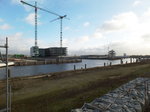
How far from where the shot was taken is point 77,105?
1173 cm

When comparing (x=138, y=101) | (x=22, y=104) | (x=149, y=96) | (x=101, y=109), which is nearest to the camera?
(x=101, y=109)

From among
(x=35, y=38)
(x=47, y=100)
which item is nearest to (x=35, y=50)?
(x=35, y=38)

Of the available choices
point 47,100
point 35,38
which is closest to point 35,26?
point 35,38

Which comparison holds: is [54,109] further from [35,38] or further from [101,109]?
[35,38]

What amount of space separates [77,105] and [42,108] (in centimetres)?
233

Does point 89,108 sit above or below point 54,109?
above

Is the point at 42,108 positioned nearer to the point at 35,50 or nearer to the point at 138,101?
the point at 138,101

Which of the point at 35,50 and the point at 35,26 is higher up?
the point at 35,26

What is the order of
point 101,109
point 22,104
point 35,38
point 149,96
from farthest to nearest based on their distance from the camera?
point 35,38, point 22,104, point 149,96, point 101,109

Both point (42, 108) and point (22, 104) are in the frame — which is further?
point (22, 104)

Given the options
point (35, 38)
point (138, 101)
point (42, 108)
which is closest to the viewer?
point (138, 101)

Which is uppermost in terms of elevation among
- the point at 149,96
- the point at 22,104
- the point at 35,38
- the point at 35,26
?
the point at 35,26

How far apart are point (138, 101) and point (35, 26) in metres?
182

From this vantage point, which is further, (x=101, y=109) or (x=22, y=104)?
(x=22, y=104)
